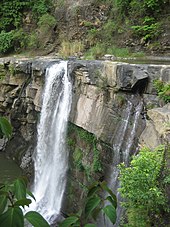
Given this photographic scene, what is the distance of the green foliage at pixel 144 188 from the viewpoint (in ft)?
12.6

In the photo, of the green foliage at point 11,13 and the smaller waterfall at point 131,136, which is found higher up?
the green foliage at point 11,13

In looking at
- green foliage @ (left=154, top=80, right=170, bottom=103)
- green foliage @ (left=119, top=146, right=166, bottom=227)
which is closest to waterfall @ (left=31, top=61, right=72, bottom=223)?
green foliage @ (left=154, top=80, right=170, bottom=103)

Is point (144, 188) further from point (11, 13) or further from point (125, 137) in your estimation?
point (11, 13)

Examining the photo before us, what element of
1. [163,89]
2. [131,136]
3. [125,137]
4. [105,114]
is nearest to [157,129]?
[163,89]

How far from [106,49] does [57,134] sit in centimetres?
504

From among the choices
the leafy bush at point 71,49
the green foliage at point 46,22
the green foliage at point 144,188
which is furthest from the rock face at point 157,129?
the green foliage at point 46,22

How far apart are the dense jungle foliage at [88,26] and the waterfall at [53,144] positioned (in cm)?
287

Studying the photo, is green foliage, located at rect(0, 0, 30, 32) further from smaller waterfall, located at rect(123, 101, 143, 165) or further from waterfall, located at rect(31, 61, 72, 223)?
smaller waterfall, located at rect(123, 101, 143, 165)

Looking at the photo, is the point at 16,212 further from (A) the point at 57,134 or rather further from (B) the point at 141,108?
(A) the point at 57,134

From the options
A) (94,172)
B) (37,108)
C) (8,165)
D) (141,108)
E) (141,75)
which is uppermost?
(141,75)

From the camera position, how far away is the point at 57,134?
9281mm

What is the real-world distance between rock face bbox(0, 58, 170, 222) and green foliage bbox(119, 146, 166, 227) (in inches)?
33.9

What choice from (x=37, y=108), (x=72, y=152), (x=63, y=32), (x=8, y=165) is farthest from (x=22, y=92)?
(x=63, y=32)

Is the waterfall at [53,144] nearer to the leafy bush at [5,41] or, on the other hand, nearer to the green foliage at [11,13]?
the leafy bush at [5,41]
